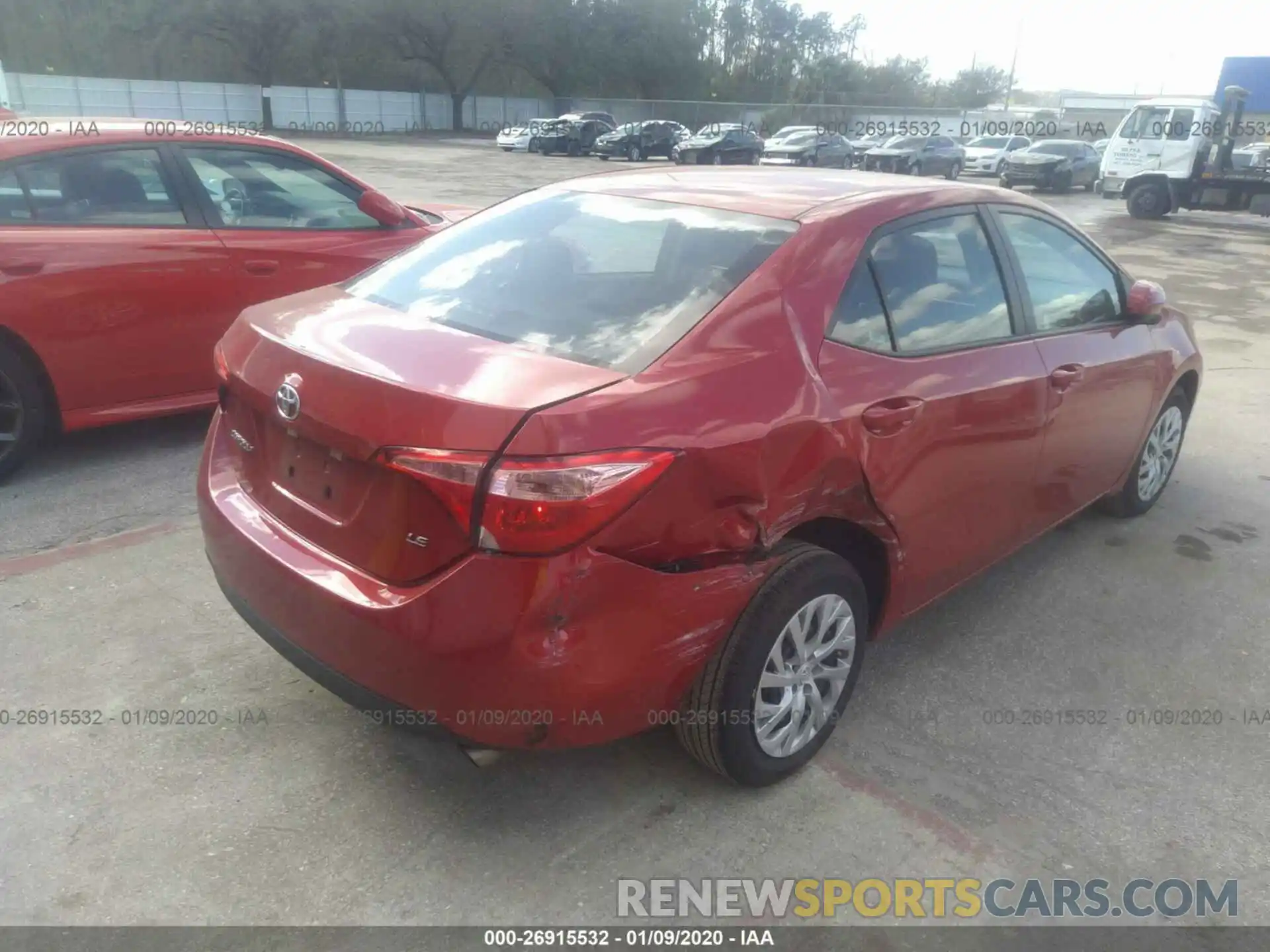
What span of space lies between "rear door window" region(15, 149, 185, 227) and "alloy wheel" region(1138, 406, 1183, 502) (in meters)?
4.97

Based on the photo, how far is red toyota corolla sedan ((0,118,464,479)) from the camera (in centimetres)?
A: 448

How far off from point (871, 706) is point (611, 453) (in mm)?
1598

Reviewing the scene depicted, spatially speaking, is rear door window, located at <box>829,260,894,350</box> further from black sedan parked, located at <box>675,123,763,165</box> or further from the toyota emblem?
black sedan parked, located at <box>675,123,763,165</box>

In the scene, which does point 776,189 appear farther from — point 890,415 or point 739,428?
point 739,428

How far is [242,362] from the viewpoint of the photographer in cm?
268

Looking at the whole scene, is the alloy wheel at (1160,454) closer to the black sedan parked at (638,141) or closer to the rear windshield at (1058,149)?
the rear windshield at (1058,149)

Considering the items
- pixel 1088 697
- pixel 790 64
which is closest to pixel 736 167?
pixel 1088 697

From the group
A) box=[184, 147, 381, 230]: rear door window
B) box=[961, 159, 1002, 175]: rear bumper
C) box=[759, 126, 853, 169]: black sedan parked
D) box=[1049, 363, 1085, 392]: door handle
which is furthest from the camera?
box=[961, 159, 1002, 175]: rear bumper

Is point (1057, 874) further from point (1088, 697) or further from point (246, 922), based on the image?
point (246, 922)

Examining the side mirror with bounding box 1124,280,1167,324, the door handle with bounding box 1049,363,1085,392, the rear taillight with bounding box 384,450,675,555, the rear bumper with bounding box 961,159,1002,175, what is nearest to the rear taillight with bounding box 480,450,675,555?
the rear taillight with bounding box 384,450,675,555

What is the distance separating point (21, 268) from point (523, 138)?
4007cm

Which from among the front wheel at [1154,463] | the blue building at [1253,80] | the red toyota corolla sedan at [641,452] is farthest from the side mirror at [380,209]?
the blue building at [1253,80]

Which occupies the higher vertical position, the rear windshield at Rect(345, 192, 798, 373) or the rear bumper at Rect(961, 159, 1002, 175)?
the rear windshield at Rect(345, 192, 798, 373)

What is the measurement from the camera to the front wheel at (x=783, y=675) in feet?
8.18
